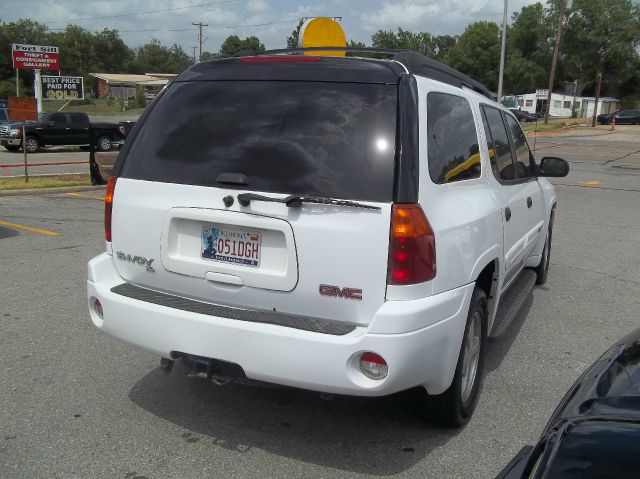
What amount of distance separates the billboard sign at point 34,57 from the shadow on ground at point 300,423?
17625 millimetres

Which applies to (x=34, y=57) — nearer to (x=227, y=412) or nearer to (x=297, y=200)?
(x=227, y=412)

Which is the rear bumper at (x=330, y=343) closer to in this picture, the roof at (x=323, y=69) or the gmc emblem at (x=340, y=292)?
the gmc emblem at (x=340, y=292)

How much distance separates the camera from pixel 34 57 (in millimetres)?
21312

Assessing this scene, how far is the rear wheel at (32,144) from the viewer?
81.4 ft

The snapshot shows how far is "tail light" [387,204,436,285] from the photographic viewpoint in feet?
9.02

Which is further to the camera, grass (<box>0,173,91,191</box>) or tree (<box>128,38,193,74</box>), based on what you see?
tree (<box>128,38,193,74</box>)

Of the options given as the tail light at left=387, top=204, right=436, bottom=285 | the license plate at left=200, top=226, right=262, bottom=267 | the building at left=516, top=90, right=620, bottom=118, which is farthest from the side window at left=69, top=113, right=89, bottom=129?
the building at left=516, top=90, right=620, bottom=118

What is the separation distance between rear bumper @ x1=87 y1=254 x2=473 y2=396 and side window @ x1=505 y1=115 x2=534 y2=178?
198 centimetres

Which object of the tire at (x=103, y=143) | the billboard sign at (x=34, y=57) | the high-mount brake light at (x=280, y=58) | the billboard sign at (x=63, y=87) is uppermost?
the billboard sign at (x=34, y=57)

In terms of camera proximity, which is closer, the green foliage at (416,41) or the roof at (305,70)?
the roof at (305,70)

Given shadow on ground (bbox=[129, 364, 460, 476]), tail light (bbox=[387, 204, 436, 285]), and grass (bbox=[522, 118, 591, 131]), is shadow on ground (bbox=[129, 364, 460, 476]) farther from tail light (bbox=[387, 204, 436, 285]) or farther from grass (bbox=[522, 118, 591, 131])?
grass (bbox=[522, 118, 591, 131])

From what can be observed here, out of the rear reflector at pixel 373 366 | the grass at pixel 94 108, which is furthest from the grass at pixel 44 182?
the grass at pixel 94 108

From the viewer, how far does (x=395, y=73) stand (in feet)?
9.86

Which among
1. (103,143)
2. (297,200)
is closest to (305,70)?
(297,200)
